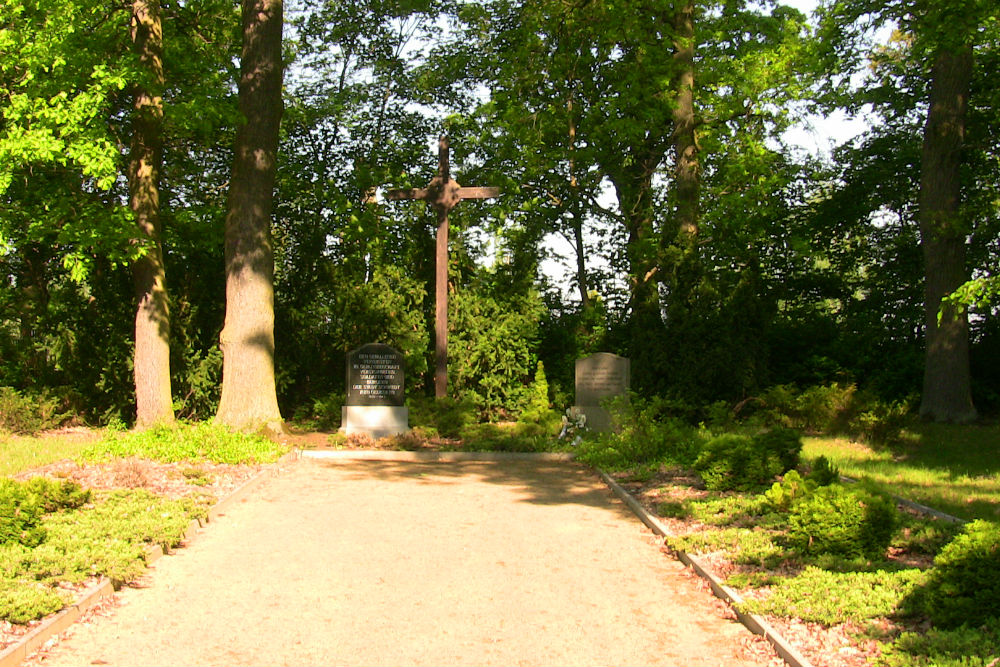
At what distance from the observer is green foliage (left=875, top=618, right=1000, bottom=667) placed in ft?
15.3

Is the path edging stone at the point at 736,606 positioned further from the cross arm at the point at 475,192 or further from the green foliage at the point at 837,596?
the cross arm at the point at 475,192

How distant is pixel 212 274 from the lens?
19.6m

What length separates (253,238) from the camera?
1652 centimetres

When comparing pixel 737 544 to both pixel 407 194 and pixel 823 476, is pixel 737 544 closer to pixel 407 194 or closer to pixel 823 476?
pixel 823 476

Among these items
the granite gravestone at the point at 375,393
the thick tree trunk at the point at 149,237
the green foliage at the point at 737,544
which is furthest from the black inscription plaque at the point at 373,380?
the green foliage at the point at 737,544

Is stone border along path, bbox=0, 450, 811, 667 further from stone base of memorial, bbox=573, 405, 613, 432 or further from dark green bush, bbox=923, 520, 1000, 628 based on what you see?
stone base of memorial, bbox=573, 405, 613, 432

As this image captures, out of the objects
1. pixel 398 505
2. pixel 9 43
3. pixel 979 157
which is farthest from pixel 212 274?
pixel 979 157

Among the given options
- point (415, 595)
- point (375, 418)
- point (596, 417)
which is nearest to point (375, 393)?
point (375, 418)

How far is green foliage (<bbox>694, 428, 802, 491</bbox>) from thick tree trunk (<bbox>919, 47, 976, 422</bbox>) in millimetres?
8531

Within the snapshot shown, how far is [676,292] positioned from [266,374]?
328 inches

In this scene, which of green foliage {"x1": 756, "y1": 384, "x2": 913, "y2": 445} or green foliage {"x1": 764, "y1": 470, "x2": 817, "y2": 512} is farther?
green foliage {"x1": 756, "y1": 384, "x2": 913, "y2": 445}

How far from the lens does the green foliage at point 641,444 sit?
13266 mm

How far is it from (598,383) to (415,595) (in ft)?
36.9

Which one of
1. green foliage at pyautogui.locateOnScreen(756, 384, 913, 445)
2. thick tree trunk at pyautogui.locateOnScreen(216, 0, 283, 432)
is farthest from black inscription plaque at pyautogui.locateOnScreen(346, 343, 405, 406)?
green foliage at pyautogui.locateOnScreen(756, 384, 913, 445)
